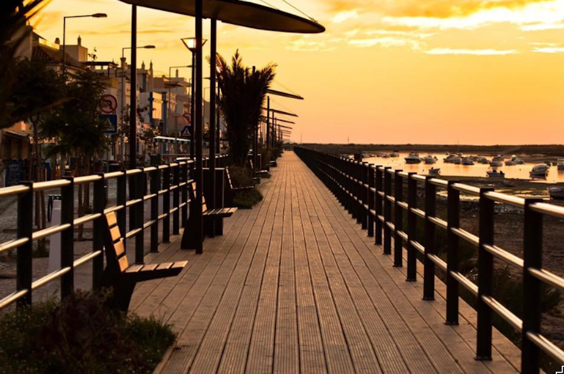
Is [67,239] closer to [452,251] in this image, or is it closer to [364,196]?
[452,251]

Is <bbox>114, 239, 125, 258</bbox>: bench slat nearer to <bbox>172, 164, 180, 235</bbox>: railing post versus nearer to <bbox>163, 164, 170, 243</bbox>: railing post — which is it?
<bbox>163, 164, 170, 243</bbox>: railing post

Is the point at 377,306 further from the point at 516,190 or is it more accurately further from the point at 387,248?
the point at 516,190

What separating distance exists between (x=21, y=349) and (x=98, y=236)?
2.84 meters

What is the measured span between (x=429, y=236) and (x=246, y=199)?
14391mm

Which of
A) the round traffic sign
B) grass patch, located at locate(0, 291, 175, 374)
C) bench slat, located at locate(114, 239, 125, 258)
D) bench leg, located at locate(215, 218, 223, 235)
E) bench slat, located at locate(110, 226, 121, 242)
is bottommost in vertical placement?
bench leg, located at locate(215, 218, 223, 235)

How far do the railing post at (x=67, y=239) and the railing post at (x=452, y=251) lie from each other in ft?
9.85

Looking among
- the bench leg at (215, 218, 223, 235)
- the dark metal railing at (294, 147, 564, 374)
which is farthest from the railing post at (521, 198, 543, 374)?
the bench leg at (215, 218, 223, 235)

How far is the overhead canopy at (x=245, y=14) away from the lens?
12047mm

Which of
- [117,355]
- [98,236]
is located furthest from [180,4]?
[117,355]

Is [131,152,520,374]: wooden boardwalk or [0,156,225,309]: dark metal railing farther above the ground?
[0,156,225,309]: dark metal railing

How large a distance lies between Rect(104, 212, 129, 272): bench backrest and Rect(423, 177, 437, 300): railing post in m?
2.91

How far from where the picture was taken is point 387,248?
12.7 metres

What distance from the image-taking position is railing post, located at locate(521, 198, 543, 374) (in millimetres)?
5227

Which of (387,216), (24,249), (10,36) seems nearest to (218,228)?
(387,216)
